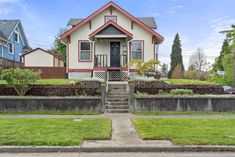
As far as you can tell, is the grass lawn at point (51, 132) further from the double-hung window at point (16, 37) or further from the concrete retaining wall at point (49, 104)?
the double-hung window at point (16, 37)

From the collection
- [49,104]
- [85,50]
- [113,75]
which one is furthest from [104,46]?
[49,104]

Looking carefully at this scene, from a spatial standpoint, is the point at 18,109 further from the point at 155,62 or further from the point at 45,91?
the point at 155,62

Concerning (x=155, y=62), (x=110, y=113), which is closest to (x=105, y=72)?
(x=155, y=62)

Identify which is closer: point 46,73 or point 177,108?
point 177,108

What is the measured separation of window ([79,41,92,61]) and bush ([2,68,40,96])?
9.82 meters

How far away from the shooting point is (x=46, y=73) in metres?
29.5

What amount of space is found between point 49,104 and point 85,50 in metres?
11.8

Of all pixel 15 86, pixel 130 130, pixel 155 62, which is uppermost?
pixel 155 62

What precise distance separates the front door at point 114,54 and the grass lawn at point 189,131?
14712 millimetres

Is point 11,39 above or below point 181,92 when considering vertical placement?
above

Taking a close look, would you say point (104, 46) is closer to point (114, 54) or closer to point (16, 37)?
point (114, 54)

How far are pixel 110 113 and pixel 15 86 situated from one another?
18.0 ft

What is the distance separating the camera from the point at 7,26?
39.7 meters

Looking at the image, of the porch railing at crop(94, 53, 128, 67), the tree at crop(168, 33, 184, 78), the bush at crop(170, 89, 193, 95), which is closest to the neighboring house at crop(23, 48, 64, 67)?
the porch railing at crop(94, 53, 128, 67)
